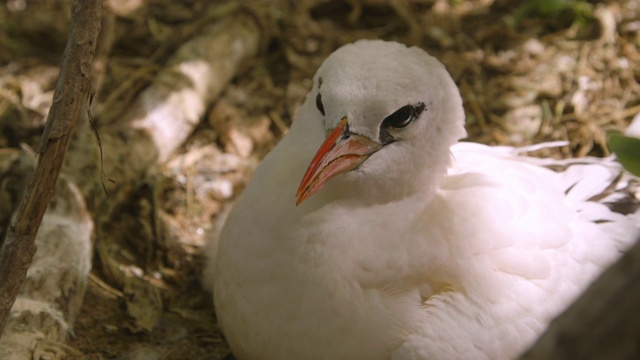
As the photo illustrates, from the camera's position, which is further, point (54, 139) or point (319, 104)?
point (319, 104)

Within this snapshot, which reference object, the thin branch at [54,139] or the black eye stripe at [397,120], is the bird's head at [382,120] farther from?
the thin branch at [54,139]

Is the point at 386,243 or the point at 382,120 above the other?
the point at 382,120

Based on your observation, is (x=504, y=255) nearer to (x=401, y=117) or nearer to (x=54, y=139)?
(x=401, y=117)

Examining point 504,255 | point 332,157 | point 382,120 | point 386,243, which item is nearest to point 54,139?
point 332,157

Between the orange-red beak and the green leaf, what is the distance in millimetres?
1121

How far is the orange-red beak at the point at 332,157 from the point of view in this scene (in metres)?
2.59

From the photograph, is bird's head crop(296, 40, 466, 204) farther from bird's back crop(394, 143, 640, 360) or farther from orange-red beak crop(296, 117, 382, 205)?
bird's back crop(394, 143, 640, 360)

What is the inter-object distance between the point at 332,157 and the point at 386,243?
39 cm

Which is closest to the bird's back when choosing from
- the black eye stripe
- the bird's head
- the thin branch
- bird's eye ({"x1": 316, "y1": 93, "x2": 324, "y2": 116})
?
the bird's head

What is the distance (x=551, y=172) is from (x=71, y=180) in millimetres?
2048

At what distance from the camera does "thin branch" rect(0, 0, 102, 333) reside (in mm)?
2266

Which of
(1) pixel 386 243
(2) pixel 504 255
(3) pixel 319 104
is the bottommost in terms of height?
(2) pixel 504 255

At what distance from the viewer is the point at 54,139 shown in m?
2.30

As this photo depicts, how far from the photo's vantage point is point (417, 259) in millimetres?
2764
